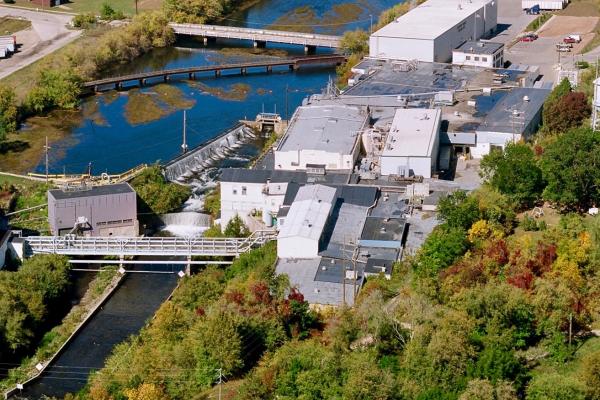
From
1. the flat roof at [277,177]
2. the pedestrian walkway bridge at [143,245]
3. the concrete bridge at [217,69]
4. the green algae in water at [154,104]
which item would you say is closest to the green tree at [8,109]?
the green algae in water at [154,104]

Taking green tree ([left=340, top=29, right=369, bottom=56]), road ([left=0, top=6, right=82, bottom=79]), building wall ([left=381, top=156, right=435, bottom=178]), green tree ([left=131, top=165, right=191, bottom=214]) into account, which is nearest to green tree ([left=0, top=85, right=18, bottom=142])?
road ([left=0, top=6, right=82, bottom=79])

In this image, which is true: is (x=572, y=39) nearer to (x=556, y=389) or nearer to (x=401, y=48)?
(x=401, y=48)

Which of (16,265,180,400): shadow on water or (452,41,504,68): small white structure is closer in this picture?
(16,265,180,400): shadow on water

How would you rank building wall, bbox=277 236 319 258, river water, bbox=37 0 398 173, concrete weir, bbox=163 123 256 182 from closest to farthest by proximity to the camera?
building wall, bbox=277 236 319 258 < concrete weir, bbox=163 123 256 182 < river water, bbox=37 0 398 173

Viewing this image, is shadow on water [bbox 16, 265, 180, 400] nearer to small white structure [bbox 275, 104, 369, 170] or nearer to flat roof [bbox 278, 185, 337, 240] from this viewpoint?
flat roof [bbox 278, 185, 337, 240]

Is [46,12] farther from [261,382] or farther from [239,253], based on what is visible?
[261,382]

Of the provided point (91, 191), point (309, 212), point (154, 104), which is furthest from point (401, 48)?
point (309, 212)
